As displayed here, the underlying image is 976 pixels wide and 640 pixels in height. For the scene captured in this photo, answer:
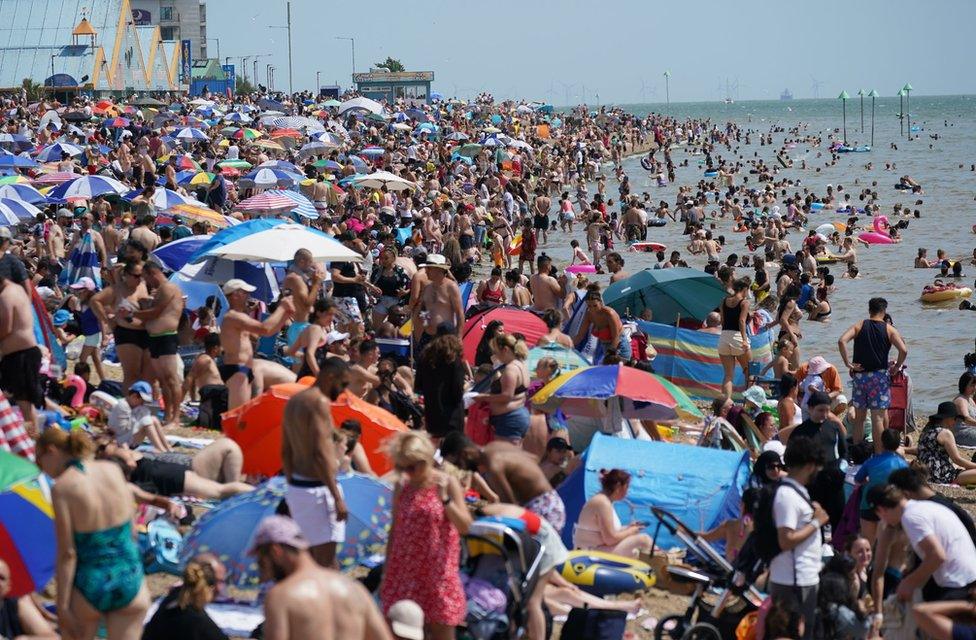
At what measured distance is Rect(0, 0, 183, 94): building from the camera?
60.2 metres

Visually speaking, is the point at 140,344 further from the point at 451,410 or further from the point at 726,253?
the point at 726,253

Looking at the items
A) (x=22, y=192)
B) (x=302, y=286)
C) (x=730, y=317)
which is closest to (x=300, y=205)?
(x=22, y=192)

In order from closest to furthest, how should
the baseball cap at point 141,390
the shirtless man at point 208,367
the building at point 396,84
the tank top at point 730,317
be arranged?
the baseball cap at point 141,390 < the shirtless man at point 208,367 < the tank top at point 730,317 < the building at point 396,84

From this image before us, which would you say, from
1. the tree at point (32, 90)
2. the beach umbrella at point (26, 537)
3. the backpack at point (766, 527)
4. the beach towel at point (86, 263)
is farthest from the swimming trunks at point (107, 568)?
the tree at point (32, 90)

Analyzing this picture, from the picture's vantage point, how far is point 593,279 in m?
23.2

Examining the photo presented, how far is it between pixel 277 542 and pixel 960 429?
27.9 ft

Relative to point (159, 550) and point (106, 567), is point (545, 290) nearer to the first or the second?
point (159, 550)

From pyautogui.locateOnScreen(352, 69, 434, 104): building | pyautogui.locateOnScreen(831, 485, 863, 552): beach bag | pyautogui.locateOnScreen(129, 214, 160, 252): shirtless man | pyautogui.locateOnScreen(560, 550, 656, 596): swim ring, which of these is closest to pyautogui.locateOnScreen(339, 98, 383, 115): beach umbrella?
pyautogui.locateOnScreen(129, 214, 160, 252): shirtless man

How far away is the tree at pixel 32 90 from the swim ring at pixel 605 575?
49248 mm

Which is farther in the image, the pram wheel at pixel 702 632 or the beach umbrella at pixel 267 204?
the beach umbrella at pixel 267 204

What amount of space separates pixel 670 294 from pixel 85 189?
870cm

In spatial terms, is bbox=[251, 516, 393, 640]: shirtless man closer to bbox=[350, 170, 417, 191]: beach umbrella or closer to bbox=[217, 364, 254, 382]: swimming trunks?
bbox=[217, 364, 254, 382]: swimming trunks

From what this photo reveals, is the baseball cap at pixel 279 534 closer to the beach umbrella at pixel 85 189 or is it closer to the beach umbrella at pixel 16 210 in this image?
the beach umbrella at pixel 16 210

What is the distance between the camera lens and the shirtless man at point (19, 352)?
7.90m
